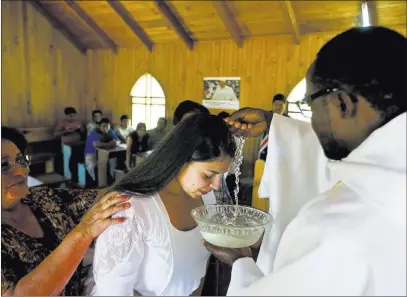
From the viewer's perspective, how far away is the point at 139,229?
2.29 ft

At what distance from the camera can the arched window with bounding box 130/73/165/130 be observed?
13.0 ft

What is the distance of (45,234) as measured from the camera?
2.56 feet

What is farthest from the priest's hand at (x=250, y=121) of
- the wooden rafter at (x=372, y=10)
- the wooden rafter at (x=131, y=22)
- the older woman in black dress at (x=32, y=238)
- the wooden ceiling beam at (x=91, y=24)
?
the wooden ceiling beam at (x=91, y=24)

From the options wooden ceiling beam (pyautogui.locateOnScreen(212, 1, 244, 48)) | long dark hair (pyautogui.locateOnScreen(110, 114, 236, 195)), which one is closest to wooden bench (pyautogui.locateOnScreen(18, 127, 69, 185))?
wooden ceiling beam (pyautogui.locateOnScreen(212, 1, 244, 48))

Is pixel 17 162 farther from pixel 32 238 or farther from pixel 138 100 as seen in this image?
pixel 138 100

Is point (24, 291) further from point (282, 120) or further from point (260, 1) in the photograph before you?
point (260, 1)

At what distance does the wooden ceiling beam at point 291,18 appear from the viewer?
261 centimetres

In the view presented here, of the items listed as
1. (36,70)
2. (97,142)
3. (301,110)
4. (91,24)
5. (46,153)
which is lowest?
(46,153)

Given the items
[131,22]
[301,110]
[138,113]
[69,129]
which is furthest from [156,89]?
[301,110]

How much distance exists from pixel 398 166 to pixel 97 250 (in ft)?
1.83

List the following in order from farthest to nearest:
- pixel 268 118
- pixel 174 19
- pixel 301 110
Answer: pixel 174 19 < pixel 268 118 < pixel 301 110

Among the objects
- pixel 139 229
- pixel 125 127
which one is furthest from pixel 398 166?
pixel 125 127

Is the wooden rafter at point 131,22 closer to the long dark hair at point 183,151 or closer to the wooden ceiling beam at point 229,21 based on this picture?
the wooden ceiling beam at point 229,21

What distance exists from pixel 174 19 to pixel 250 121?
2.78m
